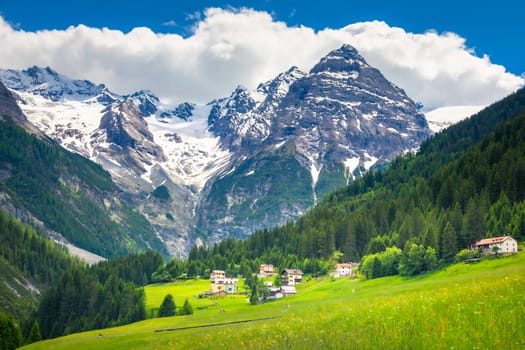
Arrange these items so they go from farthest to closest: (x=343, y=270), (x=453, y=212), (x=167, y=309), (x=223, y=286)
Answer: (x=223, y=286) → (x=343, y=270) → (x=453, y=212) → (x=167, y=309)

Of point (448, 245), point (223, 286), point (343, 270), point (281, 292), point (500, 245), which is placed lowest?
point (281, 292)

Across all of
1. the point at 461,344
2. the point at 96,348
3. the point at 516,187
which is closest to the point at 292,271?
the point at 516,187

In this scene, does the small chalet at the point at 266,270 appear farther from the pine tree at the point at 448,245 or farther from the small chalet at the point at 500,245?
the small chalet at the point at 500,245

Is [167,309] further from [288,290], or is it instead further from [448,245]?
[448,245]

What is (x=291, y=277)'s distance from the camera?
171 metres

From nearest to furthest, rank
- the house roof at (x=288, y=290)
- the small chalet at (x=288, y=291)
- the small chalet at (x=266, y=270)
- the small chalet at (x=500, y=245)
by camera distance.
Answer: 1. the small chalet at (x=500, y=245)
2. the small chalet at (x=288, y=291)
3. the house roof at (x=288, y=290)
4. the small chalet at (x=266, y=270)

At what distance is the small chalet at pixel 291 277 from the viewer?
169 metres

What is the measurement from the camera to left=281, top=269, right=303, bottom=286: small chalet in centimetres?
16860

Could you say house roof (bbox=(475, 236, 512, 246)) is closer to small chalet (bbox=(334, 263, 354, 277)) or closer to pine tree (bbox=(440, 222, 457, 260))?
pine tree (bbox=(440, 222, 457, 260))

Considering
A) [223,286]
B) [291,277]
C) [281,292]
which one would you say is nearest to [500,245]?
[281,292]

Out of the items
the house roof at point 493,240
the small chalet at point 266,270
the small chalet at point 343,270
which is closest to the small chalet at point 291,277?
the small chalet at point 343,270

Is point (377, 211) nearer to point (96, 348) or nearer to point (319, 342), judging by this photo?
point (96, 348)

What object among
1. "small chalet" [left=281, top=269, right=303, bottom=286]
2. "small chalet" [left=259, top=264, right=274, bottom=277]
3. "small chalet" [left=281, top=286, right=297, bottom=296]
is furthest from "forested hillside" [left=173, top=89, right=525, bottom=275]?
"small chalet" [left=281, top=286, right=297, bottom=296]

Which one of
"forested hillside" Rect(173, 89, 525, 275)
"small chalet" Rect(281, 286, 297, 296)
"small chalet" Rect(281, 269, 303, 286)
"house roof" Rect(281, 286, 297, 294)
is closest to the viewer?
"forested hillside" Rect(173, 89, 525, 275)
